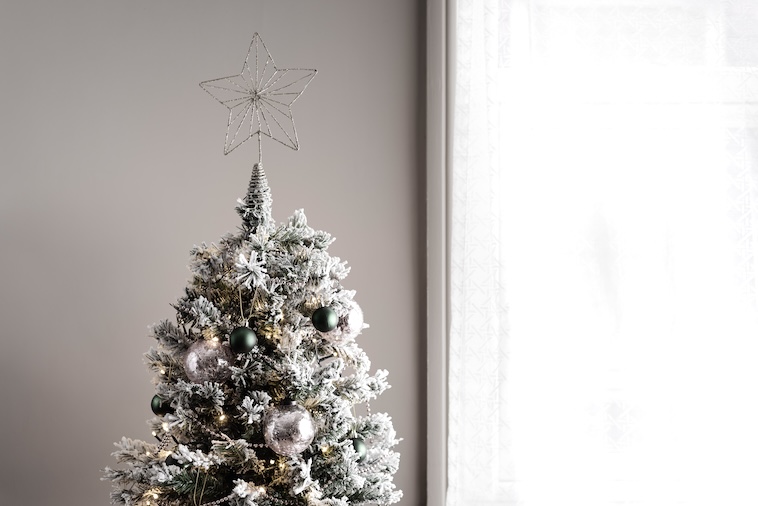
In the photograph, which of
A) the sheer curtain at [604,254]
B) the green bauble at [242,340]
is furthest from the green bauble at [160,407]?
the sheer curtain at [604,254]

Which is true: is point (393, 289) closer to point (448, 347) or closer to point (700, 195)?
point (448, 347)

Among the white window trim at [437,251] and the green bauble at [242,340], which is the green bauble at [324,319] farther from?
the white window trim at [437,251]

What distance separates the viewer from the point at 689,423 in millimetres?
1344

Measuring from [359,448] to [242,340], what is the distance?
0.96 ft

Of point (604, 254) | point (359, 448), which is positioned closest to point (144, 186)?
point (359, 448)

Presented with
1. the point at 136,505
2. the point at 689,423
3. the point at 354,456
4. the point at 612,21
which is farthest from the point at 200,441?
the point at 612,21

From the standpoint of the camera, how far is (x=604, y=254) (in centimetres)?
142

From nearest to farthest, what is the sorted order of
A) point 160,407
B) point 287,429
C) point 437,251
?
1. point 287,429
2. point 160,407
3. point 437,251

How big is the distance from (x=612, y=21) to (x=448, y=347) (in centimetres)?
84

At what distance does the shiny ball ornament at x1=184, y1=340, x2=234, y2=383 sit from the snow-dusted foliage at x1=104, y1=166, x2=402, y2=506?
0.04 feet

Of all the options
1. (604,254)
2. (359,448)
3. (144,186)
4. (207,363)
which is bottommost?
(359,448)

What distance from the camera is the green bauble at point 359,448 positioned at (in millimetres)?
1158

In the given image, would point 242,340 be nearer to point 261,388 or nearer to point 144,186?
point 261,388

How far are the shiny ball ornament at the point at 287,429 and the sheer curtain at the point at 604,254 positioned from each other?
0.52 meters
